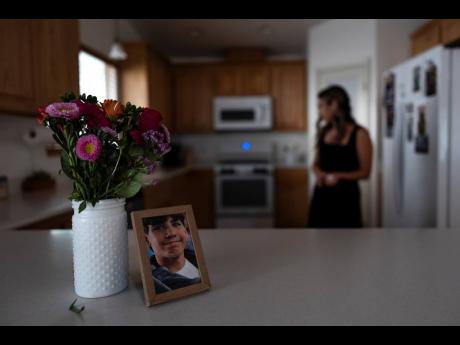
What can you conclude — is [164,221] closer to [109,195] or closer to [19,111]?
[109,195]

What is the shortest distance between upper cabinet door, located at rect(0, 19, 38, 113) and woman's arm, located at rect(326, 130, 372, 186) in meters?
1.72

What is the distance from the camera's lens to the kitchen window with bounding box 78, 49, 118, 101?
3.50 meters

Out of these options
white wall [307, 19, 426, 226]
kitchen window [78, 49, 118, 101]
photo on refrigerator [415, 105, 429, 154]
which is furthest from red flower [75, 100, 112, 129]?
white wall [307, 19, 426, 226]

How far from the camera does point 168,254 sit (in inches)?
28.0

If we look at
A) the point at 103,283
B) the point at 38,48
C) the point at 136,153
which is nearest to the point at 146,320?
the point at 103,283

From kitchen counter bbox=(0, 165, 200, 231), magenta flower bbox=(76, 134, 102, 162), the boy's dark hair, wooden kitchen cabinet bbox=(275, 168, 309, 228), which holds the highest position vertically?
magenta flower bbox=(76, 134, 102, 162)

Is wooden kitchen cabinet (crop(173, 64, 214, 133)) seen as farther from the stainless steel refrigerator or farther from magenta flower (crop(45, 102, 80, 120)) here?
magenta flower (crop(45, 102, 80, 120))

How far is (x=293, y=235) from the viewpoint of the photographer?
1201 mm

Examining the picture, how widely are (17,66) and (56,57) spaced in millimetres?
397

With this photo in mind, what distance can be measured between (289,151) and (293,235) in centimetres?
439

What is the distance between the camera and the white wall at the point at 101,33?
3.42m

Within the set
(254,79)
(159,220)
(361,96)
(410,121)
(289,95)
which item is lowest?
(159,220)

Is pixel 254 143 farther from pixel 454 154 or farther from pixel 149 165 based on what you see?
pixel 149 165

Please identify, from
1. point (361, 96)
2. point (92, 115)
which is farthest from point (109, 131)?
point (361, 96)
